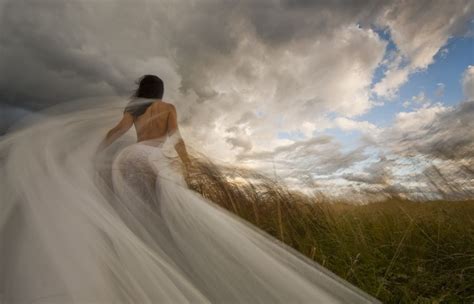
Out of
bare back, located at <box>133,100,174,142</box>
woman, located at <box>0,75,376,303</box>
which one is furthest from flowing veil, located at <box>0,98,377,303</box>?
bare back, located at <box>133,100,174,142</box>

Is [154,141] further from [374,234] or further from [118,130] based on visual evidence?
[374,234]

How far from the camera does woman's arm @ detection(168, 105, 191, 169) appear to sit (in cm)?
267

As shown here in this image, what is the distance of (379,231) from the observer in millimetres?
2672

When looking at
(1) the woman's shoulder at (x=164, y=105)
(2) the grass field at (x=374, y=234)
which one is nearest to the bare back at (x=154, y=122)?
(1) the woman's shoulder at (x=164, y=105)

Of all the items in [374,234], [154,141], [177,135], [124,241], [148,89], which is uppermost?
[148,89]

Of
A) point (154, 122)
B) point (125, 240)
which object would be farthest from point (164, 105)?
point (125, 240)

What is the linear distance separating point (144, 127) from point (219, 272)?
71.0 inches

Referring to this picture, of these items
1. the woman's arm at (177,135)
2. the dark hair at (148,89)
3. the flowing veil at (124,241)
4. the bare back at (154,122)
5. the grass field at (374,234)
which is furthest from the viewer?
the dark hair at (148,89)

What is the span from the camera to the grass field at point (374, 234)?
1.86m

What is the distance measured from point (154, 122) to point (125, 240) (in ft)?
5.18

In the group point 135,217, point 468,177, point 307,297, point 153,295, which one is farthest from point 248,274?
point 468,177

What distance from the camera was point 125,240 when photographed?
1595 millimetres

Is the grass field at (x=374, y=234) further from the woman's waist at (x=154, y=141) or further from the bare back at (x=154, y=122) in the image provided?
the bare back at (x=154, y=122)

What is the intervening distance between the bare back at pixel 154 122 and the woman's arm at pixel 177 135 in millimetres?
16
